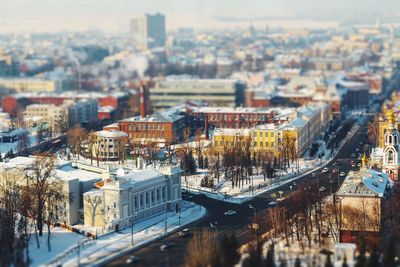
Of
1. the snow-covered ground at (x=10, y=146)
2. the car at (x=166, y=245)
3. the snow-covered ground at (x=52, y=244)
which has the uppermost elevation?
the snow-covered ground at (x=10, y=146)

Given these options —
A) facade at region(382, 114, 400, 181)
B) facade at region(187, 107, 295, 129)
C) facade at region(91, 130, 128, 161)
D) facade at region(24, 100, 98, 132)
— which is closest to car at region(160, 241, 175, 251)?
facade at region(382, 114, 400, 181)

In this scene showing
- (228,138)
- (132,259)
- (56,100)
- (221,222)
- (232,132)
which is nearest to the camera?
(132,259)

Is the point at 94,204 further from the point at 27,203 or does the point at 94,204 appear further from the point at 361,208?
the point at 361,208

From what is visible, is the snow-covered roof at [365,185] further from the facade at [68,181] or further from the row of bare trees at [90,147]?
the row of bare trees at [90,147]

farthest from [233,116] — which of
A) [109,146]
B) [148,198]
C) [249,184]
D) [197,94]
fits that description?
[148,198]

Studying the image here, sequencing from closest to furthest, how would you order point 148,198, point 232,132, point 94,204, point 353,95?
point 94,204 → point 148,198 → point 232,132 → point 353,95

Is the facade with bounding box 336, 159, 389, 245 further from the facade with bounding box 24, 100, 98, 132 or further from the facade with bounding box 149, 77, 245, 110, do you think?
the facade with bounding box 149, 77, 245, 110

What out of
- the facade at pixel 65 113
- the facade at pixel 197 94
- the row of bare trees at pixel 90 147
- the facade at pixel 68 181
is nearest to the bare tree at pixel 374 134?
the row of bare trees at pixel 90 147
